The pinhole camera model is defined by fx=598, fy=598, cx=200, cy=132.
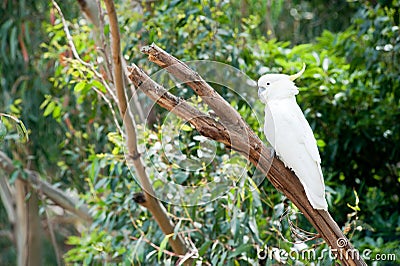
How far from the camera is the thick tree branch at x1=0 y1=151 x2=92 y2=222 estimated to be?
9.14 ft

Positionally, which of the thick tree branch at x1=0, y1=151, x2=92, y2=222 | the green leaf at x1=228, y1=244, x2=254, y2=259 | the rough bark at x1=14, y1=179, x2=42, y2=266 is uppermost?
the green leaf at x1=228, y1=244, x2=254, y2=259

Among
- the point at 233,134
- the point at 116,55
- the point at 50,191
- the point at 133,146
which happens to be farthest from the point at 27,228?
the point at 233,134

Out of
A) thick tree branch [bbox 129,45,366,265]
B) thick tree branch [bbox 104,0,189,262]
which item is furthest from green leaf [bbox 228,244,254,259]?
thick tree branch [bbox 129,45,366,265]

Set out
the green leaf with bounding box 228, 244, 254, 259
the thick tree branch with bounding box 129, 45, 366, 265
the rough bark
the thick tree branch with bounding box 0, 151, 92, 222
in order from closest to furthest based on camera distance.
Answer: the thick tree branch with bounding box 129, 45, 366, 265 < the green leaf with bounding box 228, 244, 254, 259 < the thick tree branch with bounding box 0, 151, 92, 222 < the rough bark

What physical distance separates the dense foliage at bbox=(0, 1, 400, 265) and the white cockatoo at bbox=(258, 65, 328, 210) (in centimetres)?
48

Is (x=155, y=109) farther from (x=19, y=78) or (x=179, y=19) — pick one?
(x=19, y=78)

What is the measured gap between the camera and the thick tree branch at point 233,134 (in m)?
1.27

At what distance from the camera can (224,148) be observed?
2141mm

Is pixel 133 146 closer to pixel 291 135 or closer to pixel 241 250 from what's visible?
pixel 241 250

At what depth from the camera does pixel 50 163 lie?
10.7 feet

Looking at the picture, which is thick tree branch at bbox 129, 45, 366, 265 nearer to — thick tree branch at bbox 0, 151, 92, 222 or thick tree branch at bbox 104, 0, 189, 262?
thick tree branch at bbox 104, 0, 189, 262

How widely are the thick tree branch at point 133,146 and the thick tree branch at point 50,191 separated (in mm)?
955

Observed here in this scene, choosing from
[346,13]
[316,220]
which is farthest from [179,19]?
[346,13]

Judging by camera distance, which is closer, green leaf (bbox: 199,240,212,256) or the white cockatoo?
the white cockatoo
